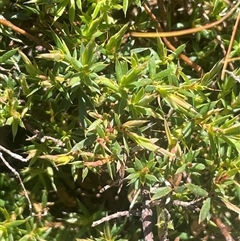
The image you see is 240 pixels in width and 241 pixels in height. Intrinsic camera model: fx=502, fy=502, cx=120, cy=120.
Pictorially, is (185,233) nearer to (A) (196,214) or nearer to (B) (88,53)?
(A) (196,214)

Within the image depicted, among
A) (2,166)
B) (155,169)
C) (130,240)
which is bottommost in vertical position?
(130,240)

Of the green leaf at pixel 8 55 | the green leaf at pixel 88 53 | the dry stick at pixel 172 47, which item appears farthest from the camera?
the dry stick at pixel 172 47

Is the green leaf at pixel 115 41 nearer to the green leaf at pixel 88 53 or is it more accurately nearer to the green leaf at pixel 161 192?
the green leaf at pixel 88 53

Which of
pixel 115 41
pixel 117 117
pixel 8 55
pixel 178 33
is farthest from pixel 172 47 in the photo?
pixel 8 55

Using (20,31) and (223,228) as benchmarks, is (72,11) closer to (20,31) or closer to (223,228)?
(20,31)

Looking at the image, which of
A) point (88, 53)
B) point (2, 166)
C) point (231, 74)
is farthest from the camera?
point (2, 166)

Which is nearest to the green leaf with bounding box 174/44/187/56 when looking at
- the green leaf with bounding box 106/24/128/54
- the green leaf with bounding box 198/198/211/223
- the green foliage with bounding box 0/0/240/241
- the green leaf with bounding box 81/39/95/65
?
the green foliage with bounding box 0/0/240/241

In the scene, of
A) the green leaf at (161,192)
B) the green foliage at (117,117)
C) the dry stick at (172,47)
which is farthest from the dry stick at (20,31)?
the green leaf at (161,192)

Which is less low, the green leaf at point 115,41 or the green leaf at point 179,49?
the green leaf at point 115,41

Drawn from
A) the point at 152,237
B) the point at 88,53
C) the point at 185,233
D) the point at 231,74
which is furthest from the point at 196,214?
the point at 88,53
